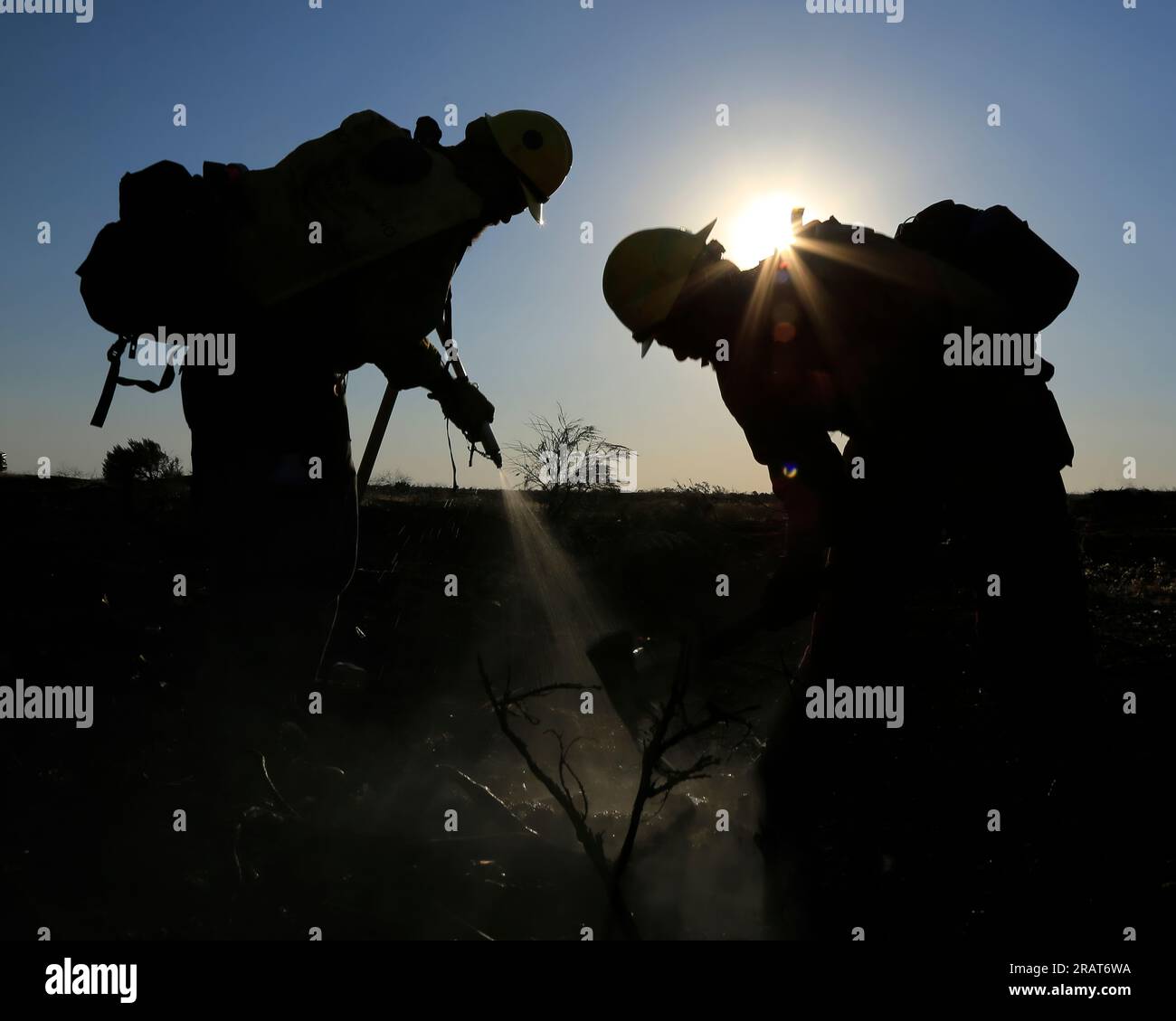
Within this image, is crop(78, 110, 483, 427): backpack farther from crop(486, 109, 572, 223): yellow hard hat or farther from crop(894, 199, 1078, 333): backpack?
crop(894, 199, 1078, 333): backpack

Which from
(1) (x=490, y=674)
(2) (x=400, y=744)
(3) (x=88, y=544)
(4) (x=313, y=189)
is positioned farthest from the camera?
(3) (x=88, y=544)

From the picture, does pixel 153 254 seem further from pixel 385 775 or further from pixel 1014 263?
pixel 1014 263

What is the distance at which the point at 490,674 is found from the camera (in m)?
6.42

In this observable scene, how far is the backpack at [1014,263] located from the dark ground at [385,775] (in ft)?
5.15

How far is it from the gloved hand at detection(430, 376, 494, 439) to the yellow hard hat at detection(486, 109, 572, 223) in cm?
92

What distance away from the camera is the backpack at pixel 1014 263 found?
3539 millimetres

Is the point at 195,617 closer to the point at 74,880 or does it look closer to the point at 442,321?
the point at 74,880

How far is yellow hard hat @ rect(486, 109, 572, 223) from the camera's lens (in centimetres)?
436

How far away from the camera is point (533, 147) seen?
4391 mm

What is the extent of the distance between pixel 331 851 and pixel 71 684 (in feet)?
7.09

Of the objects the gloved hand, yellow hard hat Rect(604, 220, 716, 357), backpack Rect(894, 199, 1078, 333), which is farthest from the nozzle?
backpack Rect(894, 199, 1078, 333)

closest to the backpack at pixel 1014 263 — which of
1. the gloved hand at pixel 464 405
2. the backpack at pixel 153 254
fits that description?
the gloved hand at pixel 464 405

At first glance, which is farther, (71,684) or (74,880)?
(71,684)
